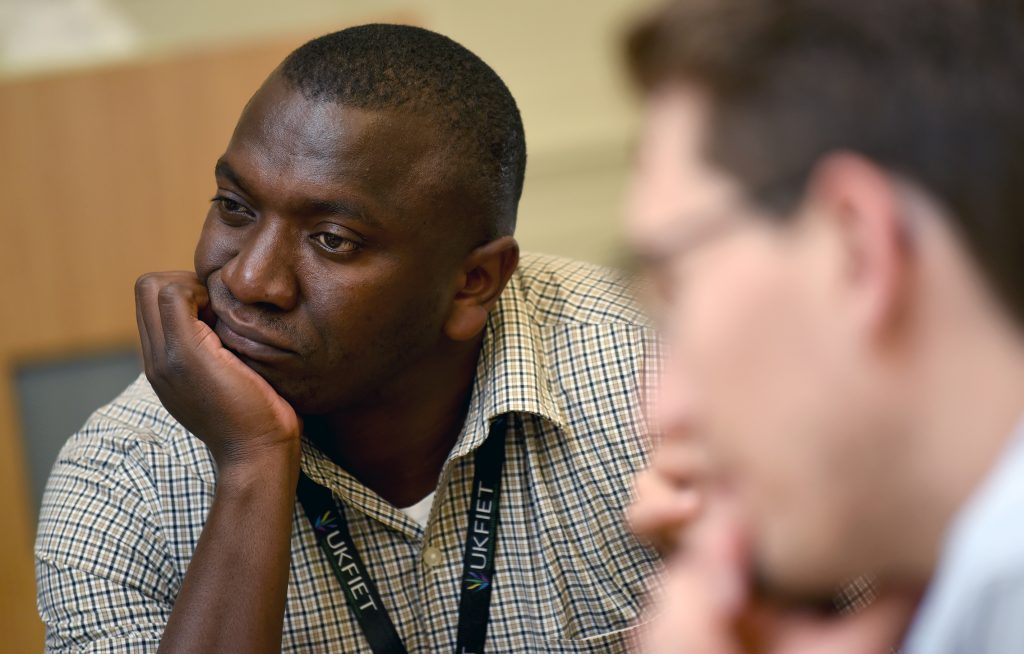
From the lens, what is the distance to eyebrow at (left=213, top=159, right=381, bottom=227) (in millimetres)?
1413

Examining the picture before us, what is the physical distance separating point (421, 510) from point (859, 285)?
102 cm

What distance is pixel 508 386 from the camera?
61.7 inches

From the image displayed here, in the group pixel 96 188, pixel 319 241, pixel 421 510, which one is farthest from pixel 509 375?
pixel 96 188

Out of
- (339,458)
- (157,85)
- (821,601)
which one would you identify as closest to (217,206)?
(339,458)

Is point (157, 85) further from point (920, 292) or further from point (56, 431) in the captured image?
point (920, 292)

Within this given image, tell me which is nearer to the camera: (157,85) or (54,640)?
(54,640)

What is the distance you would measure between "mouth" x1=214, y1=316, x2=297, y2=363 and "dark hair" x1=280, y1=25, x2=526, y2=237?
0.34 meters

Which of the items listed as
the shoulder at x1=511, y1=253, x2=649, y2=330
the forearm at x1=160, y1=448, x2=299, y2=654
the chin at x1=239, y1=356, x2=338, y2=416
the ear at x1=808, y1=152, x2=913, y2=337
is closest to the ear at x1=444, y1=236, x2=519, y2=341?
the shoulder at x1=511, y1=253, x2=649, y2=330

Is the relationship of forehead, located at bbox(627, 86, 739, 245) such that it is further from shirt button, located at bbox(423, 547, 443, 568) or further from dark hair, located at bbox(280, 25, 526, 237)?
shirt button, located at bbox(423, 547, 443, 568)

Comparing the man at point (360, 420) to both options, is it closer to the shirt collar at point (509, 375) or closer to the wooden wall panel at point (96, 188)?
the shirt collar at point (509, 375)

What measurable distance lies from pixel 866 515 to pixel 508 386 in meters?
0.87

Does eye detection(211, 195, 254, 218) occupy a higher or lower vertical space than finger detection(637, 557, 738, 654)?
higher

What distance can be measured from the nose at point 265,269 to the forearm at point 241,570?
213 millimetres

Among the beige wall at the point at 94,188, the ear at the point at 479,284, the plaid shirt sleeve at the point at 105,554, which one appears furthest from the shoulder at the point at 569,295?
the beige wall at the point at 94,188
